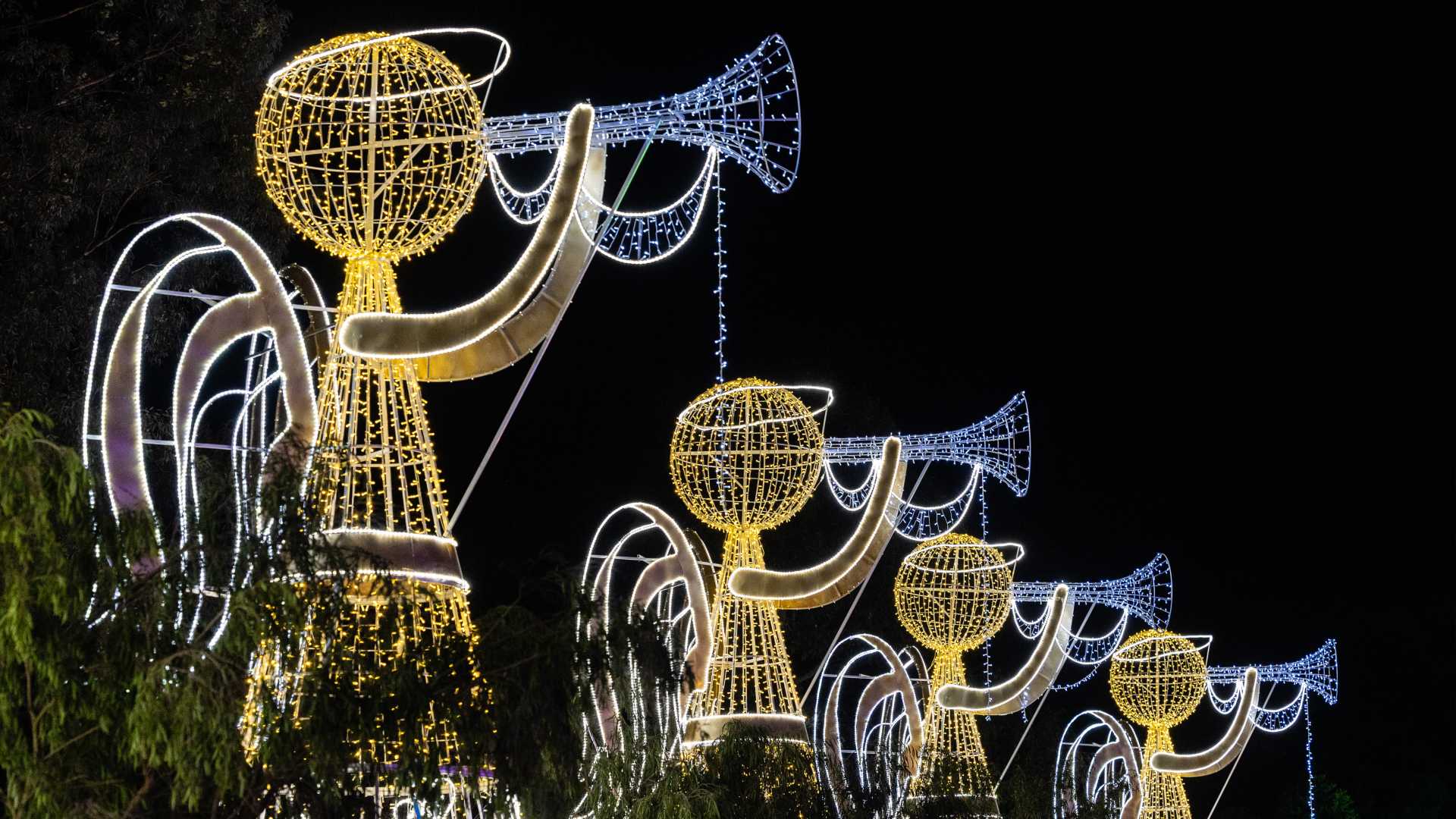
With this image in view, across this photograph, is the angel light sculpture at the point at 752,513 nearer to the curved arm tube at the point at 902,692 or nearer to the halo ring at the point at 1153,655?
the curved arm tube at the point at 902,692

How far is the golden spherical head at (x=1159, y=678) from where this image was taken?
84.7 ft

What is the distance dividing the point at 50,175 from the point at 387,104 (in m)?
7.13

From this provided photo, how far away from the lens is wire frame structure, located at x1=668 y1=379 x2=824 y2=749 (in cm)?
→ 1552

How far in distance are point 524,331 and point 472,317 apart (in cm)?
38

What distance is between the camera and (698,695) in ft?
50.4

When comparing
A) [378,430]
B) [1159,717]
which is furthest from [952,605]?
[378,430]

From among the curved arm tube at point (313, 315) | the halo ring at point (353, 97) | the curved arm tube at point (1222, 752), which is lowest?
the curved arm tube at point (1222, 752)

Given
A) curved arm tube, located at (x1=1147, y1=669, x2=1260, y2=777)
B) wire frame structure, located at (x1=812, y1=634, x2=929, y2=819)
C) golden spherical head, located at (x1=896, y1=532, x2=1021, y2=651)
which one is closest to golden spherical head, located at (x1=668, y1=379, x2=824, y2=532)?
wire frame structure, located at (x1=812, y1=634, x2=929, y2=819)

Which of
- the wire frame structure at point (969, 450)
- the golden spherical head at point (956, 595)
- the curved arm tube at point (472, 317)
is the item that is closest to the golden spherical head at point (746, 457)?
the wire frame structure at point (969, 450)

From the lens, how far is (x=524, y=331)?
9852mm

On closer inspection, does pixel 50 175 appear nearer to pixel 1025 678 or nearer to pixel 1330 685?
pixel 1025 678

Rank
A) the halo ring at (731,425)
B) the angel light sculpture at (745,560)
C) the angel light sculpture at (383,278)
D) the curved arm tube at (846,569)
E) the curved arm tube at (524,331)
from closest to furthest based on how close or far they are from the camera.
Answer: the angel light sculpture at (383,278), the curved arm tube at (524,331), the angel light sculpture at (745,560), the curved arm tube at (846,569), the halo ring at (731,425)

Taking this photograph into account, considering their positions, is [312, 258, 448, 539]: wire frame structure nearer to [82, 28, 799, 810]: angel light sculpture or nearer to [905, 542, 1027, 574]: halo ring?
[82, 28, 799, 810]: angel light sculpture

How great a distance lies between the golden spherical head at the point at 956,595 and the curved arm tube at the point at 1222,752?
20.4 feet
